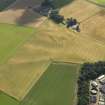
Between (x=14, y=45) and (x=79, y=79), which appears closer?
(x=79, y=79)

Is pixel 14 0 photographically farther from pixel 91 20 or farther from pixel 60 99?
pixel 60 99

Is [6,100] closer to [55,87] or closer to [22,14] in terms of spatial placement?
[55,87]

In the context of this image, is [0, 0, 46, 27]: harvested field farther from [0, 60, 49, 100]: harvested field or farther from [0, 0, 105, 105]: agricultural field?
[0, 60, 49, 100]: harvested field

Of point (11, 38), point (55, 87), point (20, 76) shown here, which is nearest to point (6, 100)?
point (20, 76)

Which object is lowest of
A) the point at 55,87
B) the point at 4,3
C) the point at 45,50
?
the point at 55,87

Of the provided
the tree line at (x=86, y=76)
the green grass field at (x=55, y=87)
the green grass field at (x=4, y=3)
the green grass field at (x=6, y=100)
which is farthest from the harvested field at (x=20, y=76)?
the green grass field at (x=4, y=3)

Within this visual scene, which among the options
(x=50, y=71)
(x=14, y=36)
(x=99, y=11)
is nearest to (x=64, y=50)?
(x=50, y=71)

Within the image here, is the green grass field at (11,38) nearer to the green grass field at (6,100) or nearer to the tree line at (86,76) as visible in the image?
the green grass field at (6,100)
